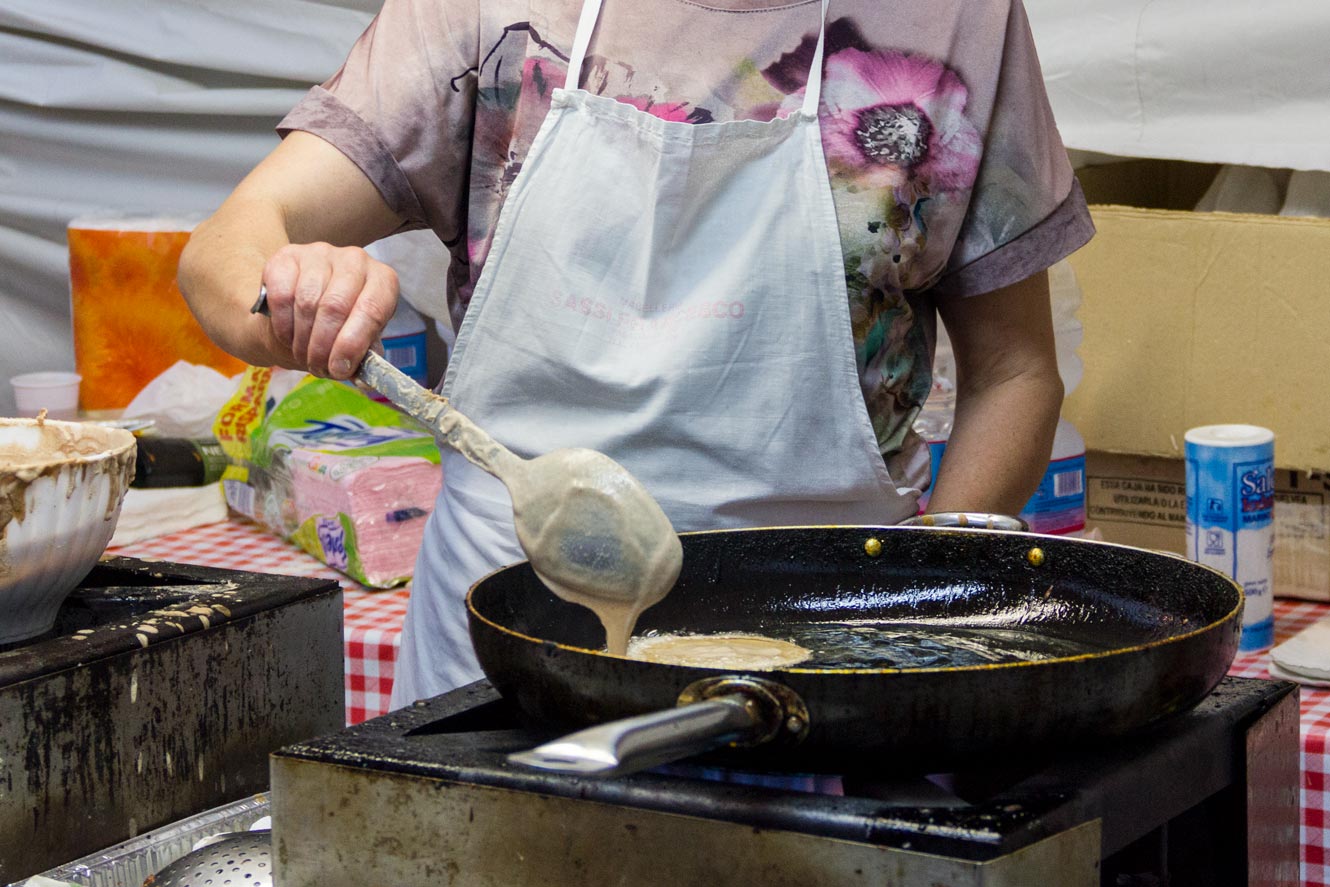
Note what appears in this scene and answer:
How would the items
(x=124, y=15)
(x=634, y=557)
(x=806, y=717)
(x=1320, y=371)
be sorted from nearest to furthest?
1. (x=806, y=717)
2. (x=634, y=557)
3. (x=1320, y=371)
4. (x=124, y=15)

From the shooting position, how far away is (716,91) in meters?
1.39

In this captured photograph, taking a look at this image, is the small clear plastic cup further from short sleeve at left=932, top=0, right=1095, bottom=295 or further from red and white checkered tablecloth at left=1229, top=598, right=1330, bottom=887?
red and white checkered tablecloth at left=1229, top=598, right=1330, bottom=887

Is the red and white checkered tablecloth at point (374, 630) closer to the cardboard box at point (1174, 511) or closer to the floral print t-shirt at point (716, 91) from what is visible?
the cardboard box at point (1174, 511)

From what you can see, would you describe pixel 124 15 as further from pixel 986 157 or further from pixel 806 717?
pixel 806 717

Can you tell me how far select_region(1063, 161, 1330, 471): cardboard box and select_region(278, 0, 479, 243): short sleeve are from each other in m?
0.99

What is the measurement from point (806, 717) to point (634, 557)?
223 mm

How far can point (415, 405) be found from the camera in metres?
0.98

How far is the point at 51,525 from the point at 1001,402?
3.02 ft

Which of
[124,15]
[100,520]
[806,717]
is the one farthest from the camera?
[124,15]

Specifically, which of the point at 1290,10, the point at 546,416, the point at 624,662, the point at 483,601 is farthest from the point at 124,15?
the point at 624,662

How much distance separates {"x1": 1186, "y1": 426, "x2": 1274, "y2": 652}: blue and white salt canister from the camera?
1.77 m

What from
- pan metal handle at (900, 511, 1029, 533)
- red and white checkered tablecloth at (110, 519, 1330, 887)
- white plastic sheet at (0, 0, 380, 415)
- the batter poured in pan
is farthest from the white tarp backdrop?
the batter poured in pan

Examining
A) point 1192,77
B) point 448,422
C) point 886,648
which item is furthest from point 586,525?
point 1192,77

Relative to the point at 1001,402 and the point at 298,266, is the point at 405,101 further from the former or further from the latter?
the point at 1001,402
